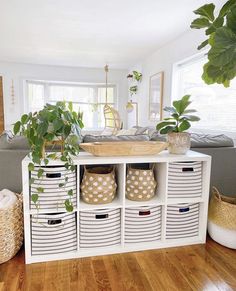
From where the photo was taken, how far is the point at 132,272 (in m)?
1.53

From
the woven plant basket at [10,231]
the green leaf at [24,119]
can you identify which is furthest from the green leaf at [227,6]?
the woven plant basket at [10,231]

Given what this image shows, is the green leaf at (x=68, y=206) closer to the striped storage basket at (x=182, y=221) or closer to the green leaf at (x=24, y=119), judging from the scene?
the green leaf at (x=24, y=119)

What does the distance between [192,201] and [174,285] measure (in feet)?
2.14

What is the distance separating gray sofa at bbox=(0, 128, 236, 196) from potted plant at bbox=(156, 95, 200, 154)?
26 cm

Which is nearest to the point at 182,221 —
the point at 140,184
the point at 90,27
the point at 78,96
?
the point at 140,184

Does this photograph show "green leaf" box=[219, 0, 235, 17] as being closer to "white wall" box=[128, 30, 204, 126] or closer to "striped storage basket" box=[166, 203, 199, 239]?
"striped storage basket" box=[166, 203, 199, 239]

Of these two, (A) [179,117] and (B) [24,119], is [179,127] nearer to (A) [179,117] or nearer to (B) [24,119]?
(A) [179,117]

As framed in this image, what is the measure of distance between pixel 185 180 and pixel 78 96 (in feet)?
15.0

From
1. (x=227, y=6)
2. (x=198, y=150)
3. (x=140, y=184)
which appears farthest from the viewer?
(x=198, y=150)

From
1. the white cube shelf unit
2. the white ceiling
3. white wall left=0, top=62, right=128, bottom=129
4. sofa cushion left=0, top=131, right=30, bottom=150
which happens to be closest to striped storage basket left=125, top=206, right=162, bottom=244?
the white cube shelf unit

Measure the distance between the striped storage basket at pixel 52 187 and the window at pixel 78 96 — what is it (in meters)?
4.29

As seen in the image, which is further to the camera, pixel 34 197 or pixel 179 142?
pixel 179 142

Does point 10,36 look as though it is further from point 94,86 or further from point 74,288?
point 74,288

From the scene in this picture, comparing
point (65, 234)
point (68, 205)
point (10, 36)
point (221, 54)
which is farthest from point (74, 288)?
point (10, 36)
